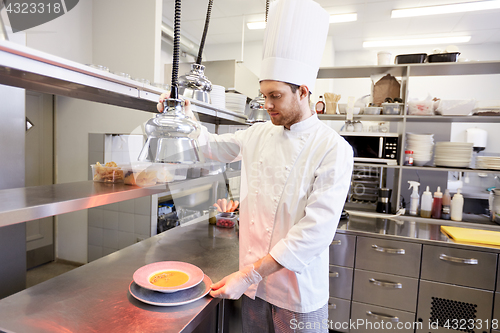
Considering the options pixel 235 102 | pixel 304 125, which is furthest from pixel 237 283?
pixel 235 102

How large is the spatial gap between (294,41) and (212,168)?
2.50 feet

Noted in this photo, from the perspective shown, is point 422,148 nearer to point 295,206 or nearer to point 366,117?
point 366,117

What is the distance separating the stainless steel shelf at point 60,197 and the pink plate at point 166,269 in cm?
35

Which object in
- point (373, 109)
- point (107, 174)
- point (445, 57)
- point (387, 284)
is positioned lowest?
point (387, 284)

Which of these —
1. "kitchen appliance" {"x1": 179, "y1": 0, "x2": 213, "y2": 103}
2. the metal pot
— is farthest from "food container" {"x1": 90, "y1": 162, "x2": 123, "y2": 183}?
the metal pot

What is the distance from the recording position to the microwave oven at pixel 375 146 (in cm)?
274

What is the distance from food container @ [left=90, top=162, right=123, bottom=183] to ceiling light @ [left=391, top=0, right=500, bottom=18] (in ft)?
14.1

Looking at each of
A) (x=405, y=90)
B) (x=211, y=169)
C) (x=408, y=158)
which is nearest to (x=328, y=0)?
(x=405, y=90)

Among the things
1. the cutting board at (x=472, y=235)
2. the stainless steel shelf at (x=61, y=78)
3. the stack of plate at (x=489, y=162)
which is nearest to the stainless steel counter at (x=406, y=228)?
the cutting board at (x=472, y=235)

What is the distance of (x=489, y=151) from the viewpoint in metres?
4.87

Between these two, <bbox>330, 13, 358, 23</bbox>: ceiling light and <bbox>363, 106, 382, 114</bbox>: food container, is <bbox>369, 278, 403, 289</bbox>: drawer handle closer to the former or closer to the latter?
<bbox>363, 106, 382, 114</bbox>: food container

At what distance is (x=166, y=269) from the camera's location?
132cm

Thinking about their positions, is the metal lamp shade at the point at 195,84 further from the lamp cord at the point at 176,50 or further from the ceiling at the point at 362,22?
the ceiling at the point at 362,22

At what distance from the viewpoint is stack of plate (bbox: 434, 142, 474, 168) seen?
258cm
